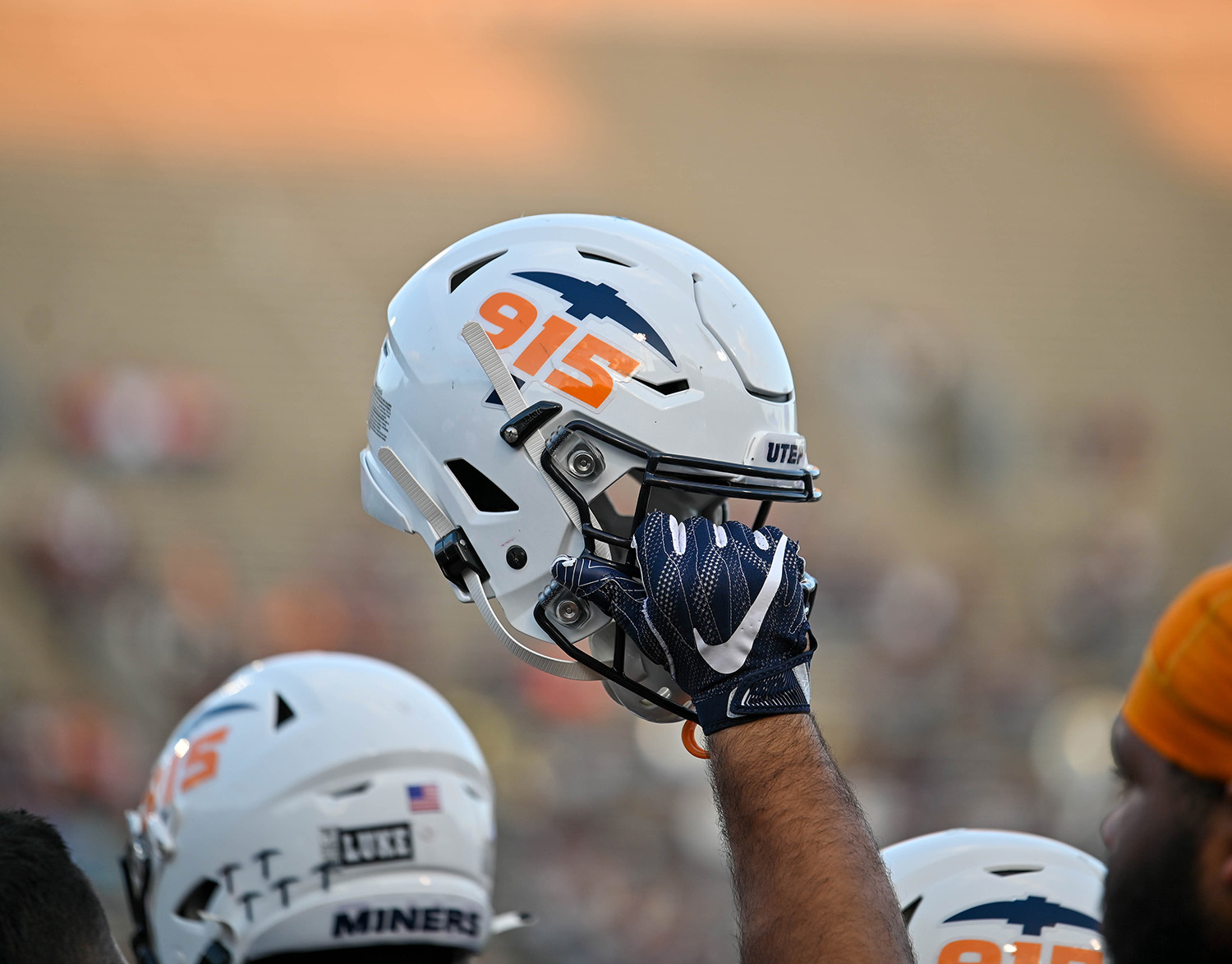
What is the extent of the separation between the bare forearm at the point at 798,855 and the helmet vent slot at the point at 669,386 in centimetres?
52

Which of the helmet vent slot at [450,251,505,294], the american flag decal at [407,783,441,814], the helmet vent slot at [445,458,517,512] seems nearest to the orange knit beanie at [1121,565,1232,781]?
the helmet vent slot at [445,458,517,512]

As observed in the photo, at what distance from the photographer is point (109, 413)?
10.8 metres

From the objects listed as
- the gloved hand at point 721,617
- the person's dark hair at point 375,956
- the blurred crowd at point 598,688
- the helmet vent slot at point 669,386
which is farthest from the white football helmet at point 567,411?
the blurred crowd at point 598,688

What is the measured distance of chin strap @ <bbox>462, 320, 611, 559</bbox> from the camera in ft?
5.83

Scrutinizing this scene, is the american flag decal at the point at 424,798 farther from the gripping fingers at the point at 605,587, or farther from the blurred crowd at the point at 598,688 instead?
the blurred crowd at the point at 598,688

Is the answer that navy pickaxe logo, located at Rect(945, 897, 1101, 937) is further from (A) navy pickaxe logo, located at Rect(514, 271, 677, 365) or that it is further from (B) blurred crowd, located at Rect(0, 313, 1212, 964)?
(B) blurred crowd, located at Rect(0, 313, 1212, 964)

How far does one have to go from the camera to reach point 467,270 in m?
1.95

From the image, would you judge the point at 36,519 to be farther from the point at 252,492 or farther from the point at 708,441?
the point at 708,441

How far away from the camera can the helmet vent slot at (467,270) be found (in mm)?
1939

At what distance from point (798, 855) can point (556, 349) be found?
78 centimetres

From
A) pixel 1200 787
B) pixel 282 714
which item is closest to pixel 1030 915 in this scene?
pixel 1200 787

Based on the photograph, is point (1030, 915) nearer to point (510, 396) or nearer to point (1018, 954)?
point (1018, 954)

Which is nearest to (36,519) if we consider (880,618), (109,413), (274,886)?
(109,413)

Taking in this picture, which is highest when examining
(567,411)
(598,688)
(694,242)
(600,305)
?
(694,242)
